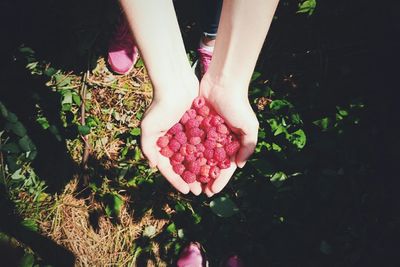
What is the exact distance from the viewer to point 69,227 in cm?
216

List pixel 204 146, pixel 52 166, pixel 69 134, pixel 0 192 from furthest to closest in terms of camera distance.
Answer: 1. pixel 52 166
2. pixel 69 134
3. pixel 0 192
4. pixel 204 146

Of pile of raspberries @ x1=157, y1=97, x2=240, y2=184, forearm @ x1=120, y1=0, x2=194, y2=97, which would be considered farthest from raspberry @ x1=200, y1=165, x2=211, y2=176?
forearm @ x1=120, y1=0, x2=194, y2=97

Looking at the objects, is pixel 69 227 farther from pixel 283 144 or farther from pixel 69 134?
pixel 283 144

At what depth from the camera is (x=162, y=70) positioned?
1600mm

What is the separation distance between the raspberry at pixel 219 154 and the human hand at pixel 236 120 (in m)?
0.08

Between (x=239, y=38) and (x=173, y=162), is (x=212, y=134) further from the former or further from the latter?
(x=239, y=38)

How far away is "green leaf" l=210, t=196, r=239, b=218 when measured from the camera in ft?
6.64

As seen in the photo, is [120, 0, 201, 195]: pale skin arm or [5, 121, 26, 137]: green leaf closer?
[120, 0, 201, 195]: pale skin arm

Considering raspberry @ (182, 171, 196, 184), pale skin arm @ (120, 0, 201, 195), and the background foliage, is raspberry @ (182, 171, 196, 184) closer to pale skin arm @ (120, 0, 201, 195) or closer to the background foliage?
pale skin arm @ (120, 0, 201, 195)

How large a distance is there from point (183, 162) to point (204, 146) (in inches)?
5.9

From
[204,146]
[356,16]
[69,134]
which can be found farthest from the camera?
[356,16]

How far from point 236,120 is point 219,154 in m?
A: 0.20

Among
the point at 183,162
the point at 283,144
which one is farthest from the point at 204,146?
the point at 283,144

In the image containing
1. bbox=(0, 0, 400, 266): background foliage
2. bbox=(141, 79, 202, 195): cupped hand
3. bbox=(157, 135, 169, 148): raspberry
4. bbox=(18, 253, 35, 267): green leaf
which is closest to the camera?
bbox=(18, 253, 35, 267): green leaf
